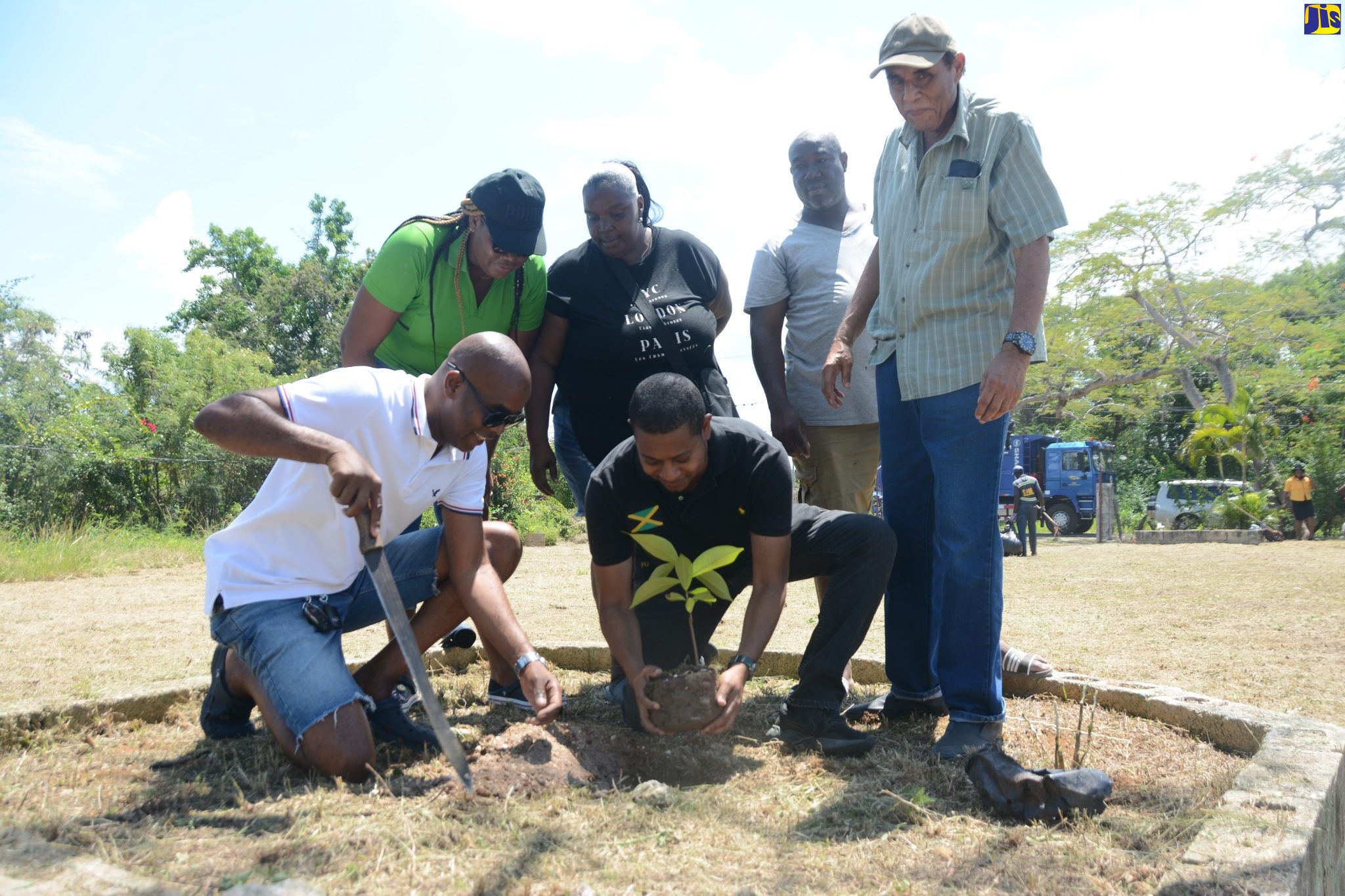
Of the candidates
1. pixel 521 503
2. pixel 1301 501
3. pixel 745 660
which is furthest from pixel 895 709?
pixel 1301 501

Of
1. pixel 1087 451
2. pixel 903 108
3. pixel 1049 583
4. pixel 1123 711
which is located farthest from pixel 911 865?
pixel 1087 451

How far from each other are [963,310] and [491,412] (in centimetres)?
149

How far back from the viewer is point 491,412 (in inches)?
108

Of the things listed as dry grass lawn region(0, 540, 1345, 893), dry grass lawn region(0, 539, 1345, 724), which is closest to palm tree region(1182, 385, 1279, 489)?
dry grass lawn region(0, 539, 1345, 724)

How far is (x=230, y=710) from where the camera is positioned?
2996 millimetres

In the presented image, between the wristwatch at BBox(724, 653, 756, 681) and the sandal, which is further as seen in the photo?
the sandal

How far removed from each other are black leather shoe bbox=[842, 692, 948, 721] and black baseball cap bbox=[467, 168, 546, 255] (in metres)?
2.04

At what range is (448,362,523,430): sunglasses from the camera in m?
2.73

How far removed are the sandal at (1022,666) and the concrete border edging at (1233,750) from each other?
0.08ft

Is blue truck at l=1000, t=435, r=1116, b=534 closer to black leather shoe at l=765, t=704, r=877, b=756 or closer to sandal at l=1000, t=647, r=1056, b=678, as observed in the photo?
sandal at l=1000, t=647, r=1056, b=678

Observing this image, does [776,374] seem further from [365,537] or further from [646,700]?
[365,537]

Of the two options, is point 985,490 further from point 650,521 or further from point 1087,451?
point 1087,451

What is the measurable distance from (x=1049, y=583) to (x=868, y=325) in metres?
6.73

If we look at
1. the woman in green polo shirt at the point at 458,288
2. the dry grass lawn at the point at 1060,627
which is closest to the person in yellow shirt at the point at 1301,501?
the dry grass lawn at the point at 1060,627
